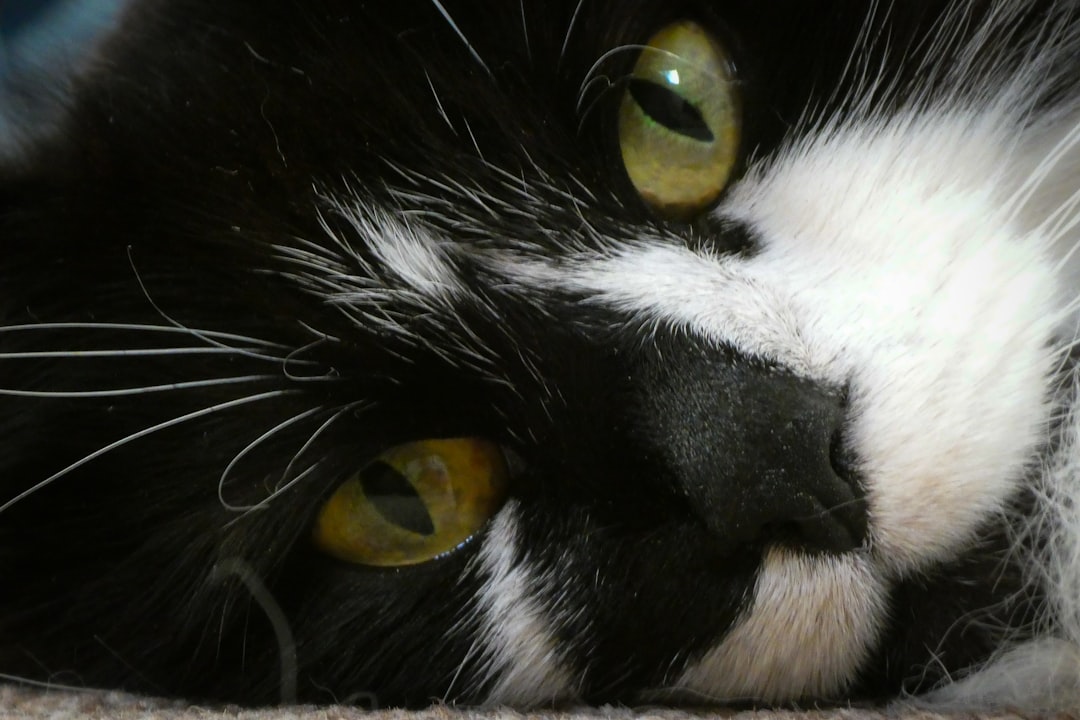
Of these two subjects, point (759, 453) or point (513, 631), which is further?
point (513, 631)

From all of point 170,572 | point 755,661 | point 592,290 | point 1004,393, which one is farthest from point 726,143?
point 170,572

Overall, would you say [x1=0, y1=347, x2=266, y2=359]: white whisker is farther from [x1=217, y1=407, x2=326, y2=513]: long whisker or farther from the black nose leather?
the black nose leather

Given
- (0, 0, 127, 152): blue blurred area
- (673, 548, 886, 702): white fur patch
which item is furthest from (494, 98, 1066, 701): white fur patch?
(0, 0, 127, 152): blue blurred area

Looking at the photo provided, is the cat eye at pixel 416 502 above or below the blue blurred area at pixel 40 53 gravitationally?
below

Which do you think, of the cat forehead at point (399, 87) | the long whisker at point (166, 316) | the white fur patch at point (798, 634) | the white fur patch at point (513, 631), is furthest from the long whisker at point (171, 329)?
the white fur patch at point (798, 634)

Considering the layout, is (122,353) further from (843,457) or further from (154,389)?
(843,457)

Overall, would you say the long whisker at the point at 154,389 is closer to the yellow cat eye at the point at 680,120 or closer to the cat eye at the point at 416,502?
the cat eye at the point at 416,502

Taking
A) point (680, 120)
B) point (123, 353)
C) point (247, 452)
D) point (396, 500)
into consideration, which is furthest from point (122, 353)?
point (680, 120)

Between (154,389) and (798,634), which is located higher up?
(154,389)
